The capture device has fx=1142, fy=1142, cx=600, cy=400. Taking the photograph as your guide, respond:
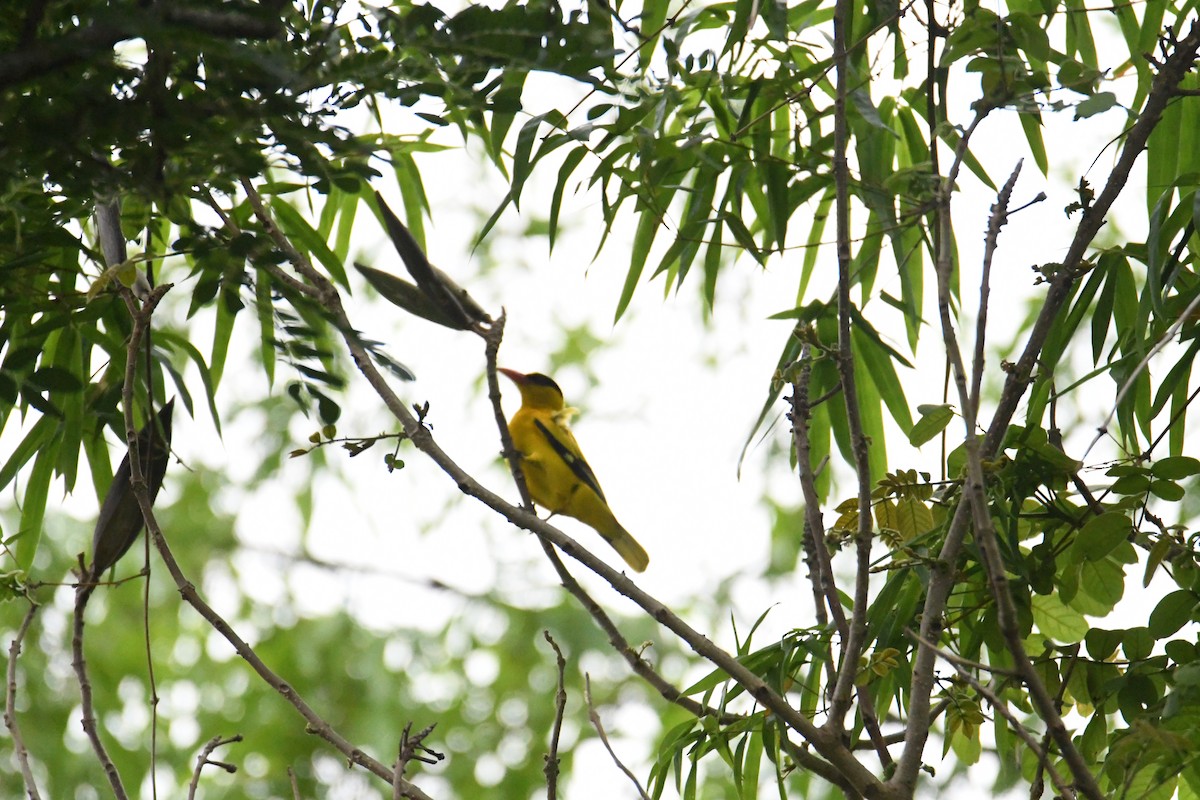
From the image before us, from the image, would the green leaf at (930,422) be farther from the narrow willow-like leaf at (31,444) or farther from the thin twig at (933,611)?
the narrow willow-like leaf at (31,444)

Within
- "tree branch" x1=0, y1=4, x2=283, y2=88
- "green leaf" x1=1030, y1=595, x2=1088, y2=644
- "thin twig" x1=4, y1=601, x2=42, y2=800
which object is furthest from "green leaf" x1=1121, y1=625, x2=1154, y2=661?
"thin twig" x1=4, y1=601, x2=42, y2=800

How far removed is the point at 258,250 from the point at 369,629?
19.4ft

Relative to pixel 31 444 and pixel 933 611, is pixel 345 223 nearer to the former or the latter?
pixel 31 444

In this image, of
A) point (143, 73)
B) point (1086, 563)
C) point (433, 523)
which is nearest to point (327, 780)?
point (433, 523)

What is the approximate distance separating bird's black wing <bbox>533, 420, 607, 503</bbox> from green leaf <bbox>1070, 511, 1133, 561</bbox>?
2830 millimetres

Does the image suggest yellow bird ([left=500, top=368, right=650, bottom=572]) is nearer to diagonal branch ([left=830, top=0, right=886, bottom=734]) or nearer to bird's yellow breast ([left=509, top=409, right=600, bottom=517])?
bird's yellow breast ([left=509, top=409, right=600, bottom=517])

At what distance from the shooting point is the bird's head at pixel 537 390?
4516 millimetres

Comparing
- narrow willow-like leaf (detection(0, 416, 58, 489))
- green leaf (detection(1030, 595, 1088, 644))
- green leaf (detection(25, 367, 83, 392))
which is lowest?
green leaf (detection(1030, 595, 1088, 644))

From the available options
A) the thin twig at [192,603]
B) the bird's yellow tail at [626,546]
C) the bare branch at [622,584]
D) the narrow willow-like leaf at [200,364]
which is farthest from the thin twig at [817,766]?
the bird's yellow tail at [626,546]

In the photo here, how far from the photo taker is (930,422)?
154 cm

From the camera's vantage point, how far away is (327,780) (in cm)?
580

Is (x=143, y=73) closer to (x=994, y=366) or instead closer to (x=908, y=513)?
(x=908, y=513)

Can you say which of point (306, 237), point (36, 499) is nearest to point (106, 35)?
point (306, 237)

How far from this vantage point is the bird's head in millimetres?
4516
